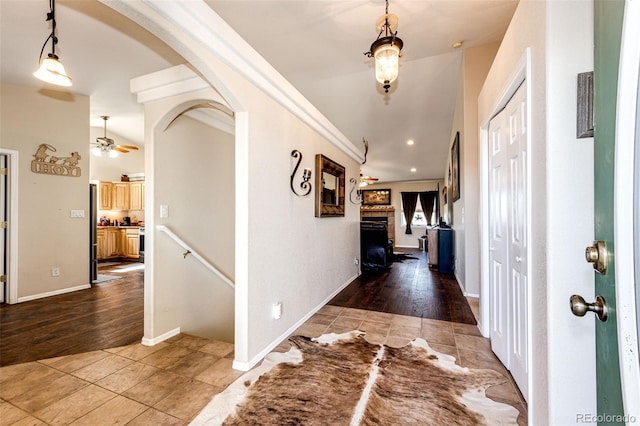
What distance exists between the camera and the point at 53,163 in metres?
3.96

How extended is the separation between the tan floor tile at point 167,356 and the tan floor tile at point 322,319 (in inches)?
47.4

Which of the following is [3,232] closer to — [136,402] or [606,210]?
[136,402]

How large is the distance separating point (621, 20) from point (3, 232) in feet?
19.5

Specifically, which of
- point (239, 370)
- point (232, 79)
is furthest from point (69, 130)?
point (239, 370)

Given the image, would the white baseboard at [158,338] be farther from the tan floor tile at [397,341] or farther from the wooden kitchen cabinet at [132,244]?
the wooden kitchen cabinet at [132,244]

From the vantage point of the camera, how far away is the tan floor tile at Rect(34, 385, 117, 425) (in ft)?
4.82

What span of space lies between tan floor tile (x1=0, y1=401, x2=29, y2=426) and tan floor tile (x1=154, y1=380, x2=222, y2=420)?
731 mm

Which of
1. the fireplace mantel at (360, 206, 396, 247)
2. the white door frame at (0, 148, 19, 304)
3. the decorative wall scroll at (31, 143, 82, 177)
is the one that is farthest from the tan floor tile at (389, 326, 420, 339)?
the fireplace mantel at (360, 206, 396, 247)

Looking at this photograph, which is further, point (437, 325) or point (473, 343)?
point (437, 325)

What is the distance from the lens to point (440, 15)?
2777 millimetres

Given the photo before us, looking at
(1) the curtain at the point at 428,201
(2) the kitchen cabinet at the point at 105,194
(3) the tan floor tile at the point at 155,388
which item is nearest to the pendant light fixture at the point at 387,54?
(3) the tan floor tile at the point at 155,388

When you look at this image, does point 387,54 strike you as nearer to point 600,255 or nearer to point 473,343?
point 600,255

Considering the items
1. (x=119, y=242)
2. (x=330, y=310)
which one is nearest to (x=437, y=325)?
(x=330, y=310)

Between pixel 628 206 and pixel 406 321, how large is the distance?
2514 mm
